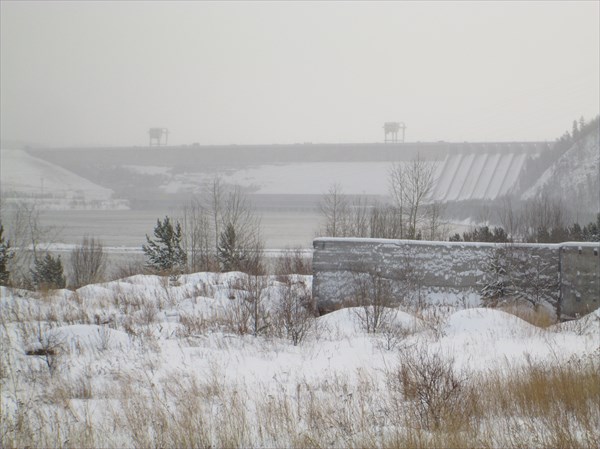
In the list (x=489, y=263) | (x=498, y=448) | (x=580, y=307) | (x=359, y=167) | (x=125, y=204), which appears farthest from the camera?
(x=359, y=167)

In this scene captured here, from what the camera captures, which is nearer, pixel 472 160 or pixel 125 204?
pixel 125 204

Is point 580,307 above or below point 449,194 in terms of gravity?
below

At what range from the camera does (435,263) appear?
13102 millimetres

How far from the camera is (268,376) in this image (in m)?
5.73

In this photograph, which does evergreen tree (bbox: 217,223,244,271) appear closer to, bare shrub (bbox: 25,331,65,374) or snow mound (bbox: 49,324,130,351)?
snow mound (bbox: 49,324,130,351)

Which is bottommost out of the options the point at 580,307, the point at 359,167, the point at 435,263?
the point at 580,307

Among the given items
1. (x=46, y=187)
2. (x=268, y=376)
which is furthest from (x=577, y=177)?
(x=46, y=187)

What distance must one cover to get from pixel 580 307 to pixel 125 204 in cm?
5630

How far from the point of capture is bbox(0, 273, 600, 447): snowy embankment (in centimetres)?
385

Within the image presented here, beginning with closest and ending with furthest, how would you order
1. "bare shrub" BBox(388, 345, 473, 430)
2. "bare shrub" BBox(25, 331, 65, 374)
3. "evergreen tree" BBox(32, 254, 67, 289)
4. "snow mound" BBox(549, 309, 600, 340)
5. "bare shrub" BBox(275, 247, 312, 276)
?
"bare shrub" BBox(388, 345, 473, 430), "bare shrub" BBox(25, 331, 65, 374), "snow mound" BBox(549, 309, 600, 340), "evergreen tree" BBox(32, 254, 67, 289), "bare shrub" BBox(275, 247, 312, 276)

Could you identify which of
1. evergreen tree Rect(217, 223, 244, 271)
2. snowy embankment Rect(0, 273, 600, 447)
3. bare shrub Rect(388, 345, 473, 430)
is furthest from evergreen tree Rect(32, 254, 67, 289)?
bare shrub Rect(388, 345, 473, 430)

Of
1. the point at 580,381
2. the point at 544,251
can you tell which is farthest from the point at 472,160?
the point at 580,381

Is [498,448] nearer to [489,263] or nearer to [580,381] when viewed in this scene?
[580,381]

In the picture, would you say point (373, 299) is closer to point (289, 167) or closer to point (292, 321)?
point (292, 321)
